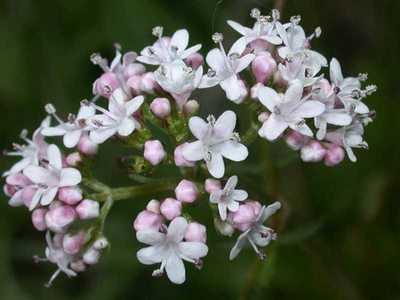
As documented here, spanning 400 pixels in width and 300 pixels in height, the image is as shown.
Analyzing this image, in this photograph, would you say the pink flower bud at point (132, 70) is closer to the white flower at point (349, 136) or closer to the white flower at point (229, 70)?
the white flower at point (229, 70)

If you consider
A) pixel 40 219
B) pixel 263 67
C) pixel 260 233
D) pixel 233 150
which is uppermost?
pixel 263 67

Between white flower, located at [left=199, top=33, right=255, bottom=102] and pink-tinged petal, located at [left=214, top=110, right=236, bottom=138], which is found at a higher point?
white flower, located at [left=199, top=33, right=255, bottom=102]

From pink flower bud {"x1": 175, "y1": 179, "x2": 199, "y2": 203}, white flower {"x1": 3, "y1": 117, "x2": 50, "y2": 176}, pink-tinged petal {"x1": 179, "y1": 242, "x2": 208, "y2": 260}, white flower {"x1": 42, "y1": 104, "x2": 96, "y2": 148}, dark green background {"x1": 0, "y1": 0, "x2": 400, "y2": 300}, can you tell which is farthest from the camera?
dark green background {"x1": 0, "y1": 0, "x2": 400, "y2": 300}

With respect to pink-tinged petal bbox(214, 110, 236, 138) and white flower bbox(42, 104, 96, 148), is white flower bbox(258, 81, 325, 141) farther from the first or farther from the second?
white flower bbox(42, 104, 96, 148)

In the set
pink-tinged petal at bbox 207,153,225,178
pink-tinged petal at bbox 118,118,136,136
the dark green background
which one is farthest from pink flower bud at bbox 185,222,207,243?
the dark green background

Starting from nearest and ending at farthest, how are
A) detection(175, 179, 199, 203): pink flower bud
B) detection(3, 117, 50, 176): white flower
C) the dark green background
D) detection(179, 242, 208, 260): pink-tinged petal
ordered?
detection(179, 242, 208, 260): pink-tinged petal → detection(175, 179, 199, 203): pink flower bud → detection(3, 117, 50, 176): white flower → the dark green background

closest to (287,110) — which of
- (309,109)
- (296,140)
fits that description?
(309,109)

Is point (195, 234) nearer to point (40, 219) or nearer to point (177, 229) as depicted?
point (177, 229)
